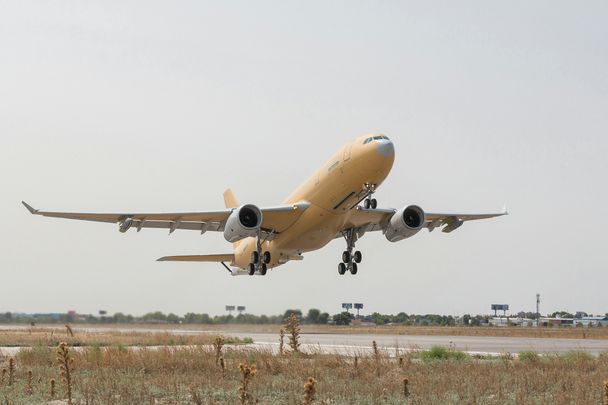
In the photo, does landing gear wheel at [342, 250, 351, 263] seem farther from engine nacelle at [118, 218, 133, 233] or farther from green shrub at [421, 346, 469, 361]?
green shrub at [421, 346, 469, 361]

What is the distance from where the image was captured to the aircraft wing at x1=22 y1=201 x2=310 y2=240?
3541 centimetres

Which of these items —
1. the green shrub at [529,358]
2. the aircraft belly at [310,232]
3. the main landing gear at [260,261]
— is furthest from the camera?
the main landing gear at [260,261]

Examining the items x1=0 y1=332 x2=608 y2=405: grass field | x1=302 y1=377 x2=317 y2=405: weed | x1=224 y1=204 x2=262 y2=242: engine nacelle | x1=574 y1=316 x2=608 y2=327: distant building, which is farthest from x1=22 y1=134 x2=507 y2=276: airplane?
x1=574 y1=316 x2=608 y2=327: distant building

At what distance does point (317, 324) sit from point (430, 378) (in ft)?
201

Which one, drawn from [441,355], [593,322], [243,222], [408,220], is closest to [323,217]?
[243,222]

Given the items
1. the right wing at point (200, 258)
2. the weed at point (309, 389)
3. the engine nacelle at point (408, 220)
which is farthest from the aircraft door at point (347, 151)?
the weed at point (309, 389)

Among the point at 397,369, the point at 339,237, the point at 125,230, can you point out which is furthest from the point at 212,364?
the point at 339,237

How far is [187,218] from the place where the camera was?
37.5 metres

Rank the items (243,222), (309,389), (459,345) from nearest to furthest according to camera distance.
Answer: (309,389)
(243,222)
(459,345)

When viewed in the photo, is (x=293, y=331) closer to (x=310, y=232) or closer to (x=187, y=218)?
(x=310, y=232)

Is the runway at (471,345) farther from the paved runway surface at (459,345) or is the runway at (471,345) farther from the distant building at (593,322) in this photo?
the distant building at (593,322)

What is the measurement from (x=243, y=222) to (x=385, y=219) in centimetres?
848

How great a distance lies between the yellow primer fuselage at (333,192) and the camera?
1204 inches

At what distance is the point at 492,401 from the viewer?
1455 centimetres
